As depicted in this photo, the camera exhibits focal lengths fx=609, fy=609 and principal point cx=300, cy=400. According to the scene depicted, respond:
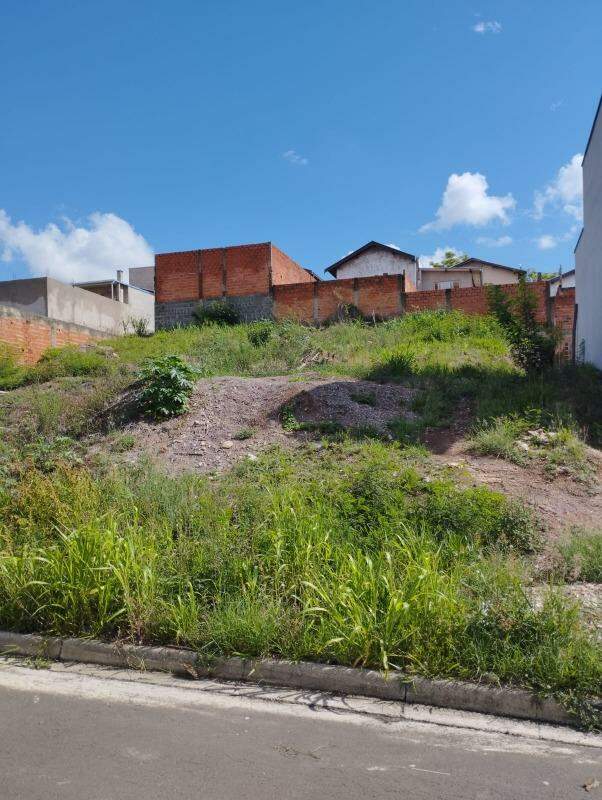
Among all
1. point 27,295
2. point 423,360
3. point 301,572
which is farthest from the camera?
point 27,295

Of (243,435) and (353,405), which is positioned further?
(353,405)

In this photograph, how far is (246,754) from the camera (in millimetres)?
3221

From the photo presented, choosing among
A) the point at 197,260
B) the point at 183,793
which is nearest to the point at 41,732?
the point at 183,793

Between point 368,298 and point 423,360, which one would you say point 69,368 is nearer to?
point 423,360

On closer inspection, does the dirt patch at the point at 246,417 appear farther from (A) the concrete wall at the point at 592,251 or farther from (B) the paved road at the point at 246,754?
(A) the concrete wall at the point at 592,251

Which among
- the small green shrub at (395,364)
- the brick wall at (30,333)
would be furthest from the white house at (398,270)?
the small green shrub at (395,364)

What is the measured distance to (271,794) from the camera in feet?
9.38

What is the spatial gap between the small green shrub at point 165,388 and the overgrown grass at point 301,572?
2.93 meters

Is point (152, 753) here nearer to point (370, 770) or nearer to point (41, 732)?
point (41, 732)

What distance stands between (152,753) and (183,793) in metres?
0.43

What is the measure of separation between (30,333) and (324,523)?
1628 cm

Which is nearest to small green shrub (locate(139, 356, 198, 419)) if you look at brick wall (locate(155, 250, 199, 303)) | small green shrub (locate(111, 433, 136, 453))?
small green shrub (locate(111, 433, 136, 453))

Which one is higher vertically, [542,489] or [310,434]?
[310,434]

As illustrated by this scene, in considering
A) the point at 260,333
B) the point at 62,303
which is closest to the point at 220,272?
the point at 260,333
